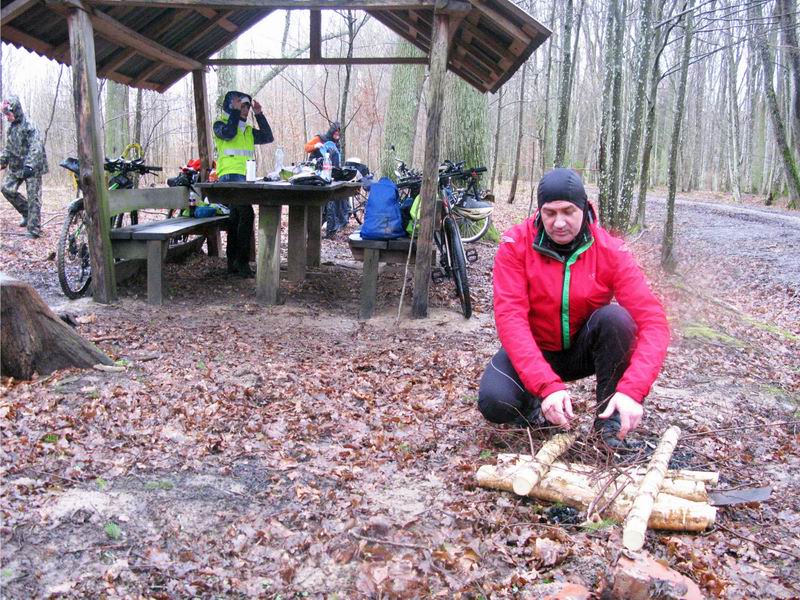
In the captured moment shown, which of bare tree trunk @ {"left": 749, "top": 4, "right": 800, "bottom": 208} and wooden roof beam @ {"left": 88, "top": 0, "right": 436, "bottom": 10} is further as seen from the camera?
bare tree trunk @ {"left": 749, "top": 4, "right": 800, "bottom": 208}

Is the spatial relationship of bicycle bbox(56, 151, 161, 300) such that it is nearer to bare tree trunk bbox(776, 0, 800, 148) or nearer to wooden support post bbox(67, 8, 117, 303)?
wooden support post bbox(67, 8, 117, 303)

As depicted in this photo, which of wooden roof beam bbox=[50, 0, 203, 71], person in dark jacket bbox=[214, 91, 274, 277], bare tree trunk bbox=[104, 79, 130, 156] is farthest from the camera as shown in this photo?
bare tree trunk bbox=[104, 79, 130, 156]

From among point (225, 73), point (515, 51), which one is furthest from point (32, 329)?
point (225, 73)

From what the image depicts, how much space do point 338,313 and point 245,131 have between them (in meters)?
2.30

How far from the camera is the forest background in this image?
1038cm

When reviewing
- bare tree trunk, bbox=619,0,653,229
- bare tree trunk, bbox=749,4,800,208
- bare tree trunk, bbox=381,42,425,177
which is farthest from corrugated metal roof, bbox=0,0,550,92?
bare tree trunk, bbox=749,4,800,208

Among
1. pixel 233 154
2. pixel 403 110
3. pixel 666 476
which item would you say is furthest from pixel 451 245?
pixel 403 110

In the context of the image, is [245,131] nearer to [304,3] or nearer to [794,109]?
[304,3]

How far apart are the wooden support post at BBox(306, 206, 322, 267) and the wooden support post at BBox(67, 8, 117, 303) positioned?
291 centimetres

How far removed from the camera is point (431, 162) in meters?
6.23

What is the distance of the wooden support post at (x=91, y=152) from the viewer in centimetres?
614

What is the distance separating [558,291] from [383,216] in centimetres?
347

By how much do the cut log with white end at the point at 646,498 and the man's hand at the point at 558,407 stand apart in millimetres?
393

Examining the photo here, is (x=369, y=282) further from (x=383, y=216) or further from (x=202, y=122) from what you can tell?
(x=202, y=122)
